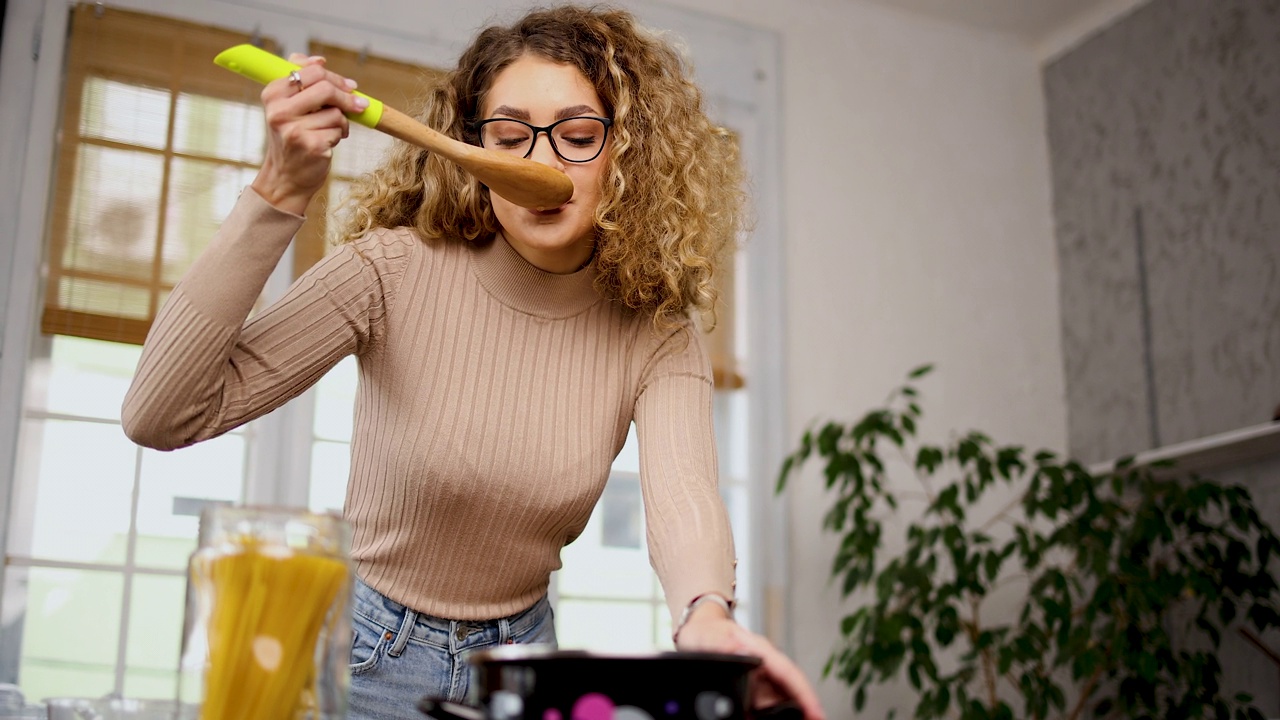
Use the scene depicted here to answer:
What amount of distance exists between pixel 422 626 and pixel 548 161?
1.65ft

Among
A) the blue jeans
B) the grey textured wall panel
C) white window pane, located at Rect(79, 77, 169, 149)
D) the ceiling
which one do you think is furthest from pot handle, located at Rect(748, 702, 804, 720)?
the ceiling

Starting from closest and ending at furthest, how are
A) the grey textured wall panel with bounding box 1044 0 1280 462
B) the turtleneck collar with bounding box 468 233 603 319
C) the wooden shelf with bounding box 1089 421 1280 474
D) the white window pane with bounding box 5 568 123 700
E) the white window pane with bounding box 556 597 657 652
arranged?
the turtleneck collar with bounding box 468 233 603 319 < the white window pane with bounding box 5 568 123 700 < the wooden shelf with bounding box 1089 421 1280 474 < the white window pane with bounding box 556 597 657 652 < the grey textured wall panel with bounding box 1044 0 1280 462

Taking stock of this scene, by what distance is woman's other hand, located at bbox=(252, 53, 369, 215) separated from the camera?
33.4 inches

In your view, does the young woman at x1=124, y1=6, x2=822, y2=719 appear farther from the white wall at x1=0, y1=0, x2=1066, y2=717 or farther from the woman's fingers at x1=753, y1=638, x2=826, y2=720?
the white wall at x1=0, y1=0, x2=1066, y2=717

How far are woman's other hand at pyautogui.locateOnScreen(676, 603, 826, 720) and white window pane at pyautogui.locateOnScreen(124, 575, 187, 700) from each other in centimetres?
219

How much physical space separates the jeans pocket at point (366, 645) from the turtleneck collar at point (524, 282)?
0.38m

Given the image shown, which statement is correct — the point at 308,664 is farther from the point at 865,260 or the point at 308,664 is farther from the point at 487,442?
the point at 865,260

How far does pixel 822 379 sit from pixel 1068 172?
124cm

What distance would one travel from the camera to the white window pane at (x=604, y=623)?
10.5ft

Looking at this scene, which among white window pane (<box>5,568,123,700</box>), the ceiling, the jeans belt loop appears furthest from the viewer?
the ceiling

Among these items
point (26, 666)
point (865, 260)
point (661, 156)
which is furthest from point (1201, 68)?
point (26, 666)

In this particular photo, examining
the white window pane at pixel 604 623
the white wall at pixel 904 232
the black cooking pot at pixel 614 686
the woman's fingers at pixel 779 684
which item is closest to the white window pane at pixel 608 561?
the white window pane at pixel 604 623

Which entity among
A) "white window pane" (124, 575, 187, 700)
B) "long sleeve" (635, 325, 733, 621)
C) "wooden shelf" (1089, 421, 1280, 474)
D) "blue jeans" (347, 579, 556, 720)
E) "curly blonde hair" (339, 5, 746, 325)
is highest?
"curly blonde hair" (339, 5, 746, 325)

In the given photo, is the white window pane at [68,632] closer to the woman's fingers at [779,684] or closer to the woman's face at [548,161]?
the woman's face at [548,161]
